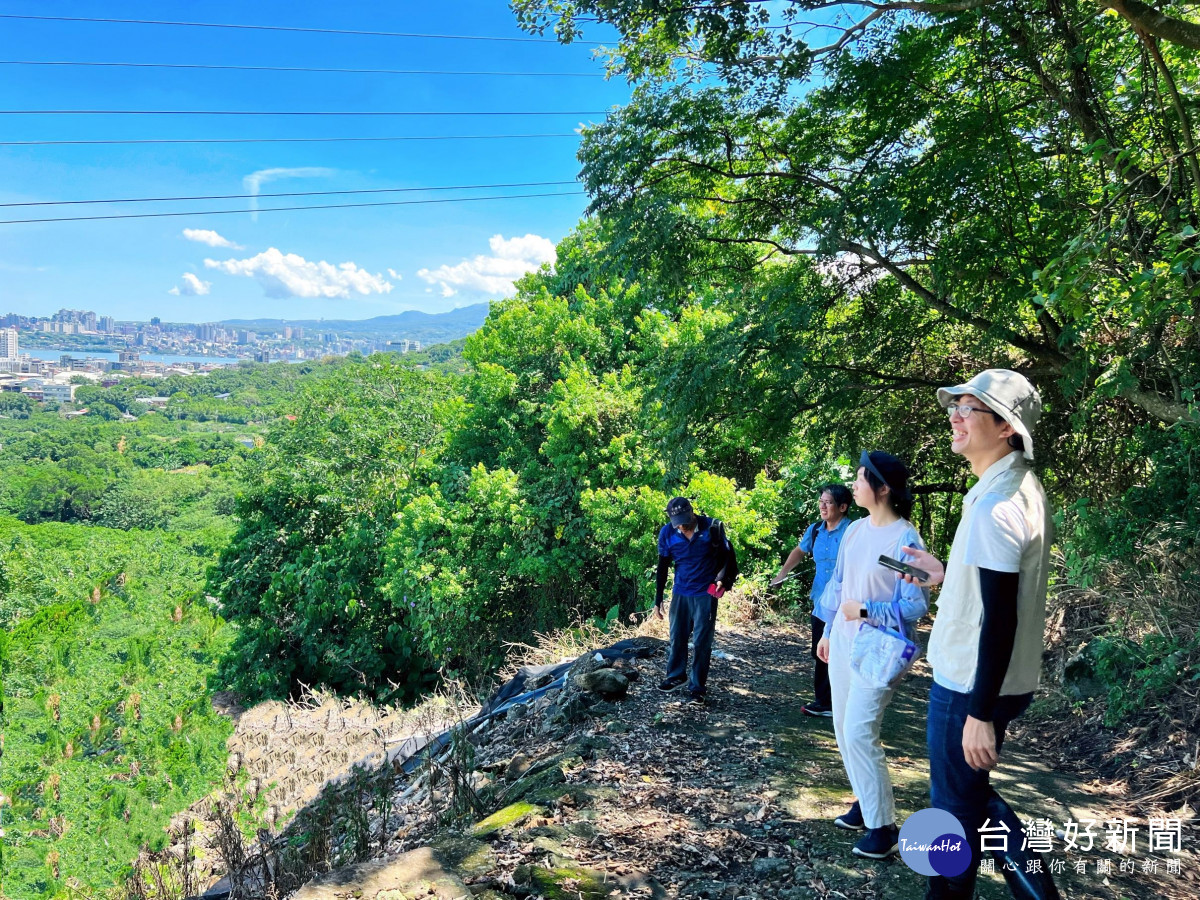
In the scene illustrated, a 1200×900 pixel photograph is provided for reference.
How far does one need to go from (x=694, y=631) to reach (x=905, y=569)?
2693 mm

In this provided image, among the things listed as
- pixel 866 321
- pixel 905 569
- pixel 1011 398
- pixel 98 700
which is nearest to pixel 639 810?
pixel 905 569

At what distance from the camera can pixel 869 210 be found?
6.18m

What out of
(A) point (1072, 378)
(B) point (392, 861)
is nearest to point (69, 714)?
(B) point (392, 861)

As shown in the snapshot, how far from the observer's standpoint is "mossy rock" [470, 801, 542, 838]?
331cm

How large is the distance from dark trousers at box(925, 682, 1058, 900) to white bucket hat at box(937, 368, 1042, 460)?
2.57ft

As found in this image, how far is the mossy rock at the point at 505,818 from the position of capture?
331cm

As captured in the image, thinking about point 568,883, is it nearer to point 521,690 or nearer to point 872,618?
point 872,618

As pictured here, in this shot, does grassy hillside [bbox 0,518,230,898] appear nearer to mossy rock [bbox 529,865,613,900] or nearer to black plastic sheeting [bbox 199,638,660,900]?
black plastic sheeting [bbox 199,638,660,900]

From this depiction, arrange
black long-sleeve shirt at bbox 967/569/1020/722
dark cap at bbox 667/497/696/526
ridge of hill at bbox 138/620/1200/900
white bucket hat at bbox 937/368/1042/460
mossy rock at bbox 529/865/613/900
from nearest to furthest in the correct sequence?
black long-sleeve shirt at bbox 967/569/1020/722, white bucket hat at bbox 937/368/1042/460, mossy rock at bbox 529/865/613/900, ridge of hill at bbox 138/620/1200/900, dark cap at bbox 667/497/696/526

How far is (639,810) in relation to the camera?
12.0 feet

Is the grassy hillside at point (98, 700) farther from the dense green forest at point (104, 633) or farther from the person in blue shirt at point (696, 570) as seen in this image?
the person in blue shirt at point (696, 570)

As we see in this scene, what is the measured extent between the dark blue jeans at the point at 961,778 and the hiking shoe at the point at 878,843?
27.1 inches
